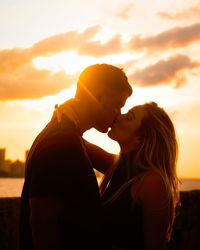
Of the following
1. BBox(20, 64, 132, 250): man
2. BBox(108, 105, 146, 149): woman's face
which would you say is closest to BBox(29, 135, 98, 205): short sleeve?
BBox(20, 64, 132, 250): man

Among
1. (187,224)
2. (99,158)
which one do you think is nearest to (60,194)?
(99,158)

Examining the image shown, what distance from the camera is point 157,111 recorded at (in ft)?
12.2

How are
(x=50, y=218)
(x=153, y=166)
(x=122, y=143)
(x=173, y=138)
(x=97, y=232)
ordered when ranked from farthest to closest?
(x=122, y=143) < (x=173, y=138) < (x=153, y=166) < (x=97, y=232) < (x=50, y=218)

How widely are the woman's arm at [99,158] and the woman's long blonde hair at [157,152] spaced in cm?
34

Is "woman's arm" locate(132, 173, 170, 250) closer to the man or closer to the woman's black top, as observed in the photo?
the woman's black top

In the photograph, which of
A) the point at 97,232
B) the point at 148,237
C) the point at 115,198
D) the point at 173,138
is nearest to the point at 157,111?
the point at 173,138

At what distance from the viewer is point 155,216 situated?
9.77 feet

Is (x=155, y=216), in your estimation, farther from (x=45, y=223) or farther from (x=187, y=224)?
(x=187, y=224)

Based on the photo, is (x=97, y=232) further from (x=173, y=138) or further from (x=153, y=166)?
(x=173, y=138)

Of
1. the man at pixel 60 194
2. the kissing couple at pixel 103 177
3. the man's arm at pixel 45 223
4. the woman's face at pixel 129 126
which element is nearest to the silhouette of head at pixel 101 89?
the kissing couple at pixel 103 177

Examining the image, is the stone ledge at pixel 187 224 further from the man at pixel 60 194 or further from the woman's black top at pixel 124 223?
the man at pixel 60 194

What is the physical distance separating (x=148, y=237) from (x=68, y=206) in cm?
76

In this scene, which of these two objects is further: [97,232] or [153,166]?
[153,166]

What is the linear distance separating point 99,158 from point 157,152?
920 mm
